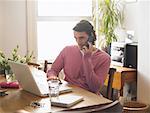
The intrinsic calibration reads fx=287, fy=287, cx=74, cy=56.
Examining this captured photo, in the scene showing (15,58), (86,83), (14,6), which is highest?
(14,6)

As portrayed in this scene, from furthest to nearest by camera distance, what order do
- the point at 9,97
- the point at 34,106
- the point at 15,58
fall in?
1. the point at 15,58
2. the point at 9,97
3. the point at 34,106

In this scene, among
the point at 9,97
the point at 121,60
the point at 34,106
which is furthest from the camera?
the point at 121,60

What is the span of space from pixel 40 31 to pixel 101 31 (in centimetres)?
97

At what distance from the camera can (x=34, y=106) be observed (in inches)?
65.9

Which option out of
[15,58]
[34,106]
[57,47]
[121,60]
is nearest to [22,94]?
[34,106]

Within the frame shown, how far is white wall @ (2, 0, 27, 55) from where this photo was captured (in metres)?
4.20

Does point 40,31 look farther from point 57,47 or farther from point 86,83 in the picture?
point 86,83

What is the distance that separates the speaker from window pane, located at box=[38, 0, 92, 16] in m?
1.19

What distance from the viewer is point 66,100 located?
1.75m

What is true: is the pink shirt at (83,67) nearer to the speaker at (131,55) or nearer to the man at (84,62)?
the man at (84,62)

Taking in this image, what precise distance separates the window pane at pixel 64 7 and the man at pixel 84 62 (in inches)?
76.1

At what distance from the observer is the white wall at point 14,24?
420 cm

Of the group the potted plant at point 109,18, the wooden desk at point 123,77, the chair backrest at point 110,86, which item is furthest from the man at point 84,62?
the potted plant at point 109,18

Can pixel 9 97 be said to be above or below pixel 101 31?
below
